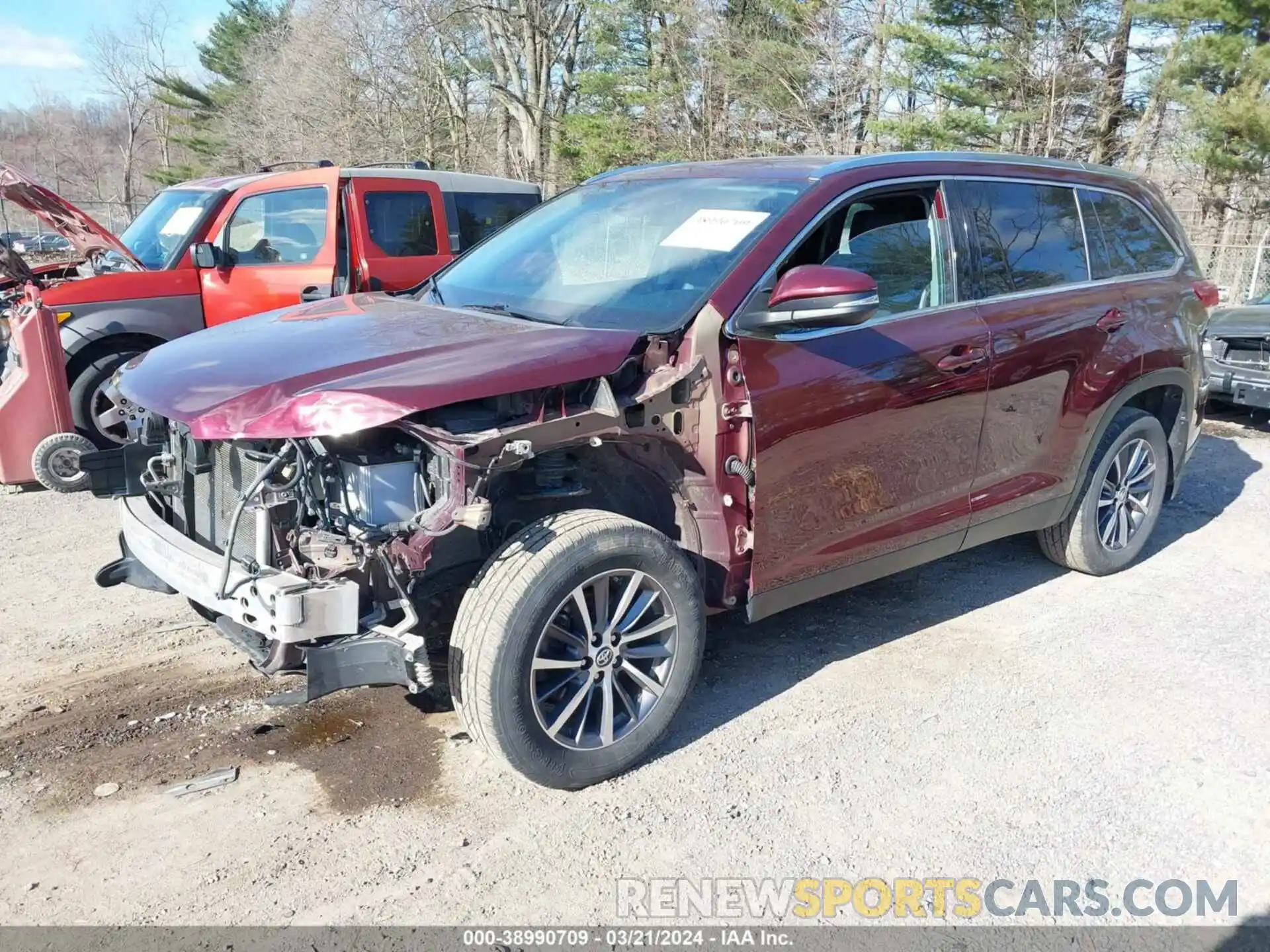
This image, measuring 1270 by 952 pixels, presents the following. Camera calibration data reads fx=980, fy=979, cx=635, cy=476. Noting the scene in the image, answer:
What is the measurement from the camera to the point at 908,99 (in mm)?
20719

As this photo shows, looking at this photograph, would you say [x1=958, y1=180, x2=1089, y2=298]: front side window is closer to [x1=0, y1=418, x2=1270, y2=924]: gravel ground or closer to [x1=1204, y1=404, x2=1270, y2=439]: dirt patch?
[x1=0, y1=418, x2=1270, y2=924]: gravel ground

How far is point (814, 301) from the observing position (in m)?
3.17

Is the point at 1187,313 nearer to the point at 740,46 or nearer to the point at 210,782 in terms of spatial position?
the point at 210,782

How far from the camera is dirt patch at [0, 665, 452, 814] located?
3170mm

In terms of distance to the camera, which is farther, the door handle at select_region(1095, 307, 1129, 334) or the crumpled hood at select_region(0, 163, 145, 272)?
the crumpled hood at select_region(0, 163, 145, 272)

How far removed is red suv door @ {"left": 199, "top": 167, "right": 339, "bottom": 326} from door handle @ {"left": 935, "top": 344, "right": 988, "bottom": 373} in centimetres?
498

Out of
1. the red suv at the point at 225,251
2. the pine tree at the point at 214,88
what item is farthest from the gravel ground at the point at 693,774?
the pine tree at the point at 214,88

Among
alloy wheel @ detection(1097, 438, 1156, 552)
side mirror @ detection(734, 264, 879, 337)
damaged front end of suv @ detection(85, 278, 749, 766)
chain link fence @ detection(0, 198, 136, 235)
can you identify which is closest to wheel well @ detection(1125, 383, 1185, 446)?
alloy wheel @ detection(1097, 438, 1156, 552)

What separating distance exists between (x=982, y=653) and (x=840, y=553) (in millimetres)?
986

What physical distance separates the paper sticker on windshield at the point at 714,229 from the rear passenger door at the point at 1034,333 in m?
1.00

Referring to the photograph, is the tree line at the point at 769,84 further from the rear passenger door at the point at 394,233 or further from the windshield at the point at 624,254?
the windshield at the point at 624,254

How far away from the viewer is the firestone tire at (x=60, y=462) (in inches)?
238

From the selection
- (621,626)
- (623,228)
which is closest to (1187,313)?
(623,228)

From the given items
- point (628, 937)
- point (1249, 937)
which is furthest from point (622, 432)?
point (1249, 937)
